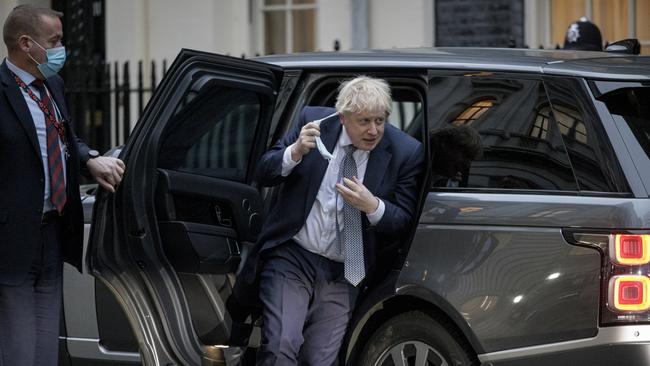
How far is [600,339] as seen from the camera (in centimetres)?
440

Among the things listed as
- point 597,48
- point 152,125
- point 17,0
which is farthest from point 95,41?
point 152,125

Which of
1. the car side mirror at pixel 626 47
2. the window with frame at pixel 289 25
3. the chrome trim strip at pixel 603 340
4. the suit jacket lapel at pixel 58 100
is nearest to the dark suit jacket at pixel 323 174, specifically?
the chrome trim strip at pixel 603 340

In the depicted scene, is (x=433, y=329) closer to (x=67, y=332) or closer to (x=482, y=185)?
(x=482, y=185)

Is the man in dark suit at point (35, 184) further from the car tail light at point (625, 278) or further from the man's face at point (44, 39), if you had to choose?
the car tail light at point (625, 278)

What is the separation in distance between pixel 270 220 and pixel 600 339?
1.40 m

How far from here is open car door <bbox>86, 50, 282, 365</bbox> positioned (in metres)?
5.05

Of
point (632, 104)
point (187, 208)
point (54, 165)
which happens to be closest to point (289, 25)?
point (187, 208)

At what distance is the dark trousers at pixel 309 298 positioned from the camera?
197 inches

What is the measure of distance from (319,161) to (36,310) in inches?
48.7

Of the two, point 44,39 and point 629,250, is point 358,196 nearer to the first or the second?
point 629,250

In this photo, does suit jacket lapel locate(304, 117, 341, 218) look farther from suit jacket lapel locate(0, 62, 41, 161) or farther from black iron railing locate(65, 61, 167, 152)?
black iron railing locate(65, 61, 167, 152)

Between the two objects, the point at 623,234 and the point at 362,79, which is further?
the point at 362,79

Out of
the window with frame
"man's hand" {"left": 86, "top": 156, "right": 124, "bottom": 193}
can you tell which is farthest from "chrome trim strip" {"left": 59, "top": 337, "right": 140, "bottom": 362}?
the window with frame

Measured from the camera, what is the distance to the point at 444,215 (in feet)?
15.8
